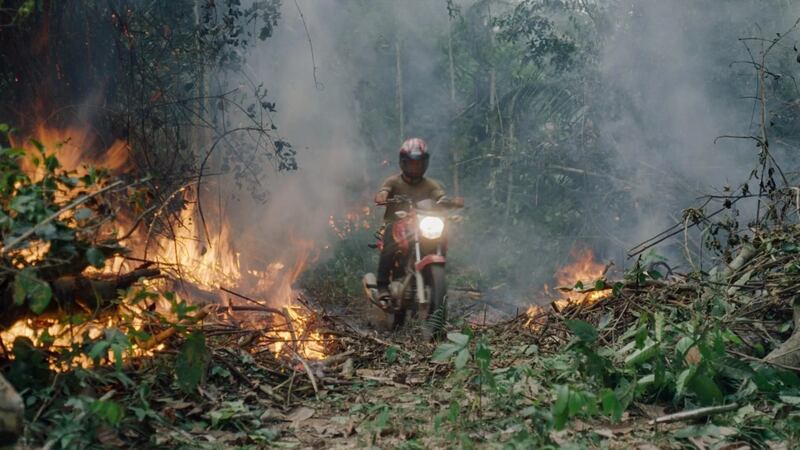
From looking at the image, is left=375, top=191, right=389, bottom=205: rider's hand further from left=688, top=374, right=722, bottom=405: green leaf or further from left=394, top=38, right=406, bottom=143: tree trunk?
left=394, top=38, right=406, bottom=143: tree trunk

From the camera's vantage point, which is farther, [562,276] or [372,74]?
[372,74]

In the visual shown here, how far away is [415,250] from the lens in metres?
7.17

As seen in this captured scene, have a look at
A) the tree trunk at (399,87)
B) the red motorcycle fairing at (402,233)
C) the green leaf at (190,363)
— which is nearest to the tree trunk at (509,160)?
the tree trunk at (399,87)

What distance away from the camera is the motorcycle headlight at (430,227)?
703cm

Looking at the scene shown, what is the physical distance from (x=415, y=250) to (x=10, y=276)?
4366mm

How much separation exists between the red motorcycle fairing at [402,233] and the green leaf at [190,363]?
12.4ft

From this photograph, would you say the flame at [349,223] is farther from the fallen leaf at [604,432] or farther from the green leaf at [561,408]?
the green leaf at [561,408]

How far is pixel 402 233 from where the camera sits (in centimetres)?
745

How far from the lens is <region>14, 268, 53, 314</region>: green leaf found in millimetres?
3105

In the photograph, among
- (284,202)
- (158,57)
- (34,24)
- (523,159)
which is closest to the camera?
(34,24)

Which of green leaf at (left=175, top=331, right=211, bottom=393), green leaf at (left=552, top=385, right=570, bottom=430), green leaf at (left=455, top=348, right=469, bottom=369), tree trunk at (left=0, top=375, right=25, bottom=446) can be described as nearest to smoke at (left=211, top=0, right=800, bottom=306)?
green leaf at (left=175, top=331, right=211, bottom=393)

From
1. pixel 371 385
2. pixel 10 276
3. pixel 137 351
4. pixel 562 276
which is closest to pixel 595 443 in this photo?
pixel 371 385

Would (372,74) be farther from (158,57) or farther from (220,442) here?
(220,442)

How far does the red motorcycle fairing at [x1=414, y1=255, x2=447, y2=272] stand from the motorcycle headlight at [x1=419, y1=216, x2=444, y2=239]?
0.81ft
